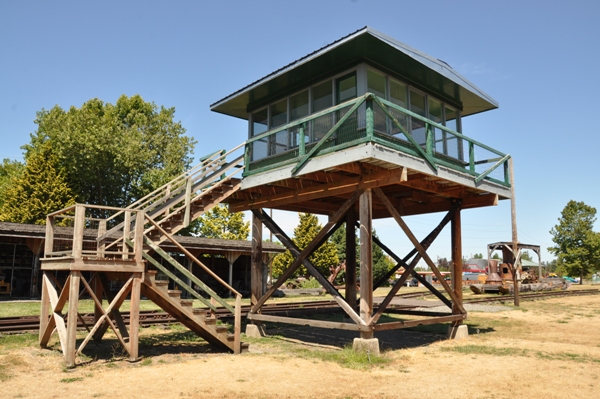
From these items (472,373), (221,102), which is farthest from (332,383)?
(221,102)

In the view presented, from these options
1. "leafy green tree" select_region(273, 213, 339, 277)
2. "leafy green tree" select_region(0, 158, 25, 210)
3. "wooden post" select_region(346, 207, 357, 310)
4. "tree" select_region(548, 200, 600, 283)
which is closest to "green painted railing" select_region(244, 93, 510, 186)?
"wooden post" select_region(346, 207, 357, 310)

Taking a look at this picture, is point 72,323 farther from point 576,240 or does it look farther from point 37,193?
point 576,240

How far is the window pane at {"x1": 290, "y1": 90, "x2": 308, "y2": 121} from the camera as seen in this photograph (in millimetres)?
13500

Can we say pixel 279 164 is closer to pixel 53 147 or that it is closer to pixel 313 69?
pixel 313 69

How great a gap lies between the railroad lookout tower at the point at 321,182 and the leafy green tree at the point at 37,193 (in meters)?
30.3

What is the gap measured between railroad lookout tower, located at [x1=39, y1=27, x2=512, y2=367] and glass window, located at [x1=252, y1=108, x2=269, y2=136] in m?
0.04

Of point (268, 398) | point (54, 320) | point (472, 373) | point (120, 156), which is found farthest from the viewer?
point (120, 156)

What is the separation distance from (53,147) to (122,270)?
37441 mm

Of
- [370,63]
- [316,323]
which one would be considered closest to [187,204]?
[316,323]

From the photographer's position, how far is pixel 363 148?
9992 mm

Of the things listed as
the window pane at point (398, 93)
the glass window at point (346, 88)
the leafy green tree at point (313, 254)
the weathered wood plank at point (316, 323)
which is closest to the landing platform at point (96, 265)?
the weathered wood plank at point (316, 323)

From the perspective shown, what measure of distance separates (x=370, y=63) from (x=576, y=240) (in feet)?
171

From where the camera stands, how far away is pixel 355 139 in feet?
35.4

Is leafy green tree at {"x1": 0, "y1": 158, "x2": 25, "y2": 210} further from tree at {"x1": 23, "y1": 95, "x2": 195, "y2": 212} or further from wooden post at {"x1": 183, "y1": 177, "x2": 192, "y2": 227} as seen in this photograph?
wooden post at {"x1": 183, "y1": 177, "x2": 192, "y2": 227}
